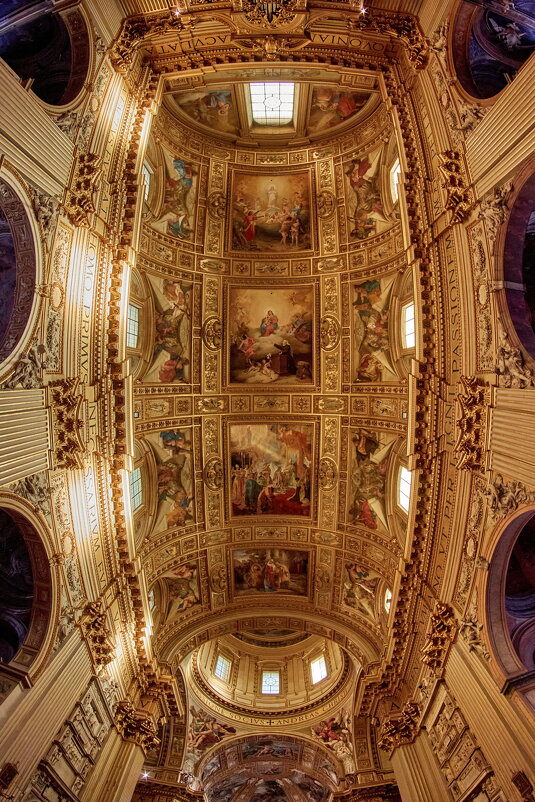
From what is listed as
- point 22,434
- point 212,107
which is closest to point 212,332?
point 212,107

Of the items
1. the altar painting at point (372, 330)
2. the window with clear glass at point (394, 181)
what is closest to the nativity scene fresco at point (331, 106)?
the window with clear glass at point (394, 181)

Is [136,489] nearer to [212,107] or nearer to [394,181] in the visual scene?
[212,107]

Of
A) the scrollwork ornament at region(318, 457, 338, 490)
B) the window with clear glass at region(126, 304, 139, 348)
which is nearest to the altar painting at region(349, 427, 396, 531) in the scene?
the scrollwork ornament at region(318, 457, 338, 490)


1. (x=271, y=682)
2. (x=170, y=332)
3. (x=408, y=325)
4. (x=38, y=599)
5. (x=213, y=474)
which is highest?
(x=170, y=332)

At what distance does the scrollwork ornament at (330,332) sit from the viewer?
17.2 metres

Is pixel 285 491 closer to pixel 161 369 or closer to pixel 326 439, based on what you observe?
pixel 326 439

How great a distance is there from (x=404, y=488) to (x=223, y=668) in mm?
14737

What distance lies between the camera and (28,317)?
9.45 m

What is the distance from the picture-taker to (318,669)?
2380 centimetres

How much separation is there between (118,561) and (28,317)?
7504 millimetres

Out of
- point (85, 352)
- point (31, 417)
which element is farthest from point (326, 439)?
point (31, 417)

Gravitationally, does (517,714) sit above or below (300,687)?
below

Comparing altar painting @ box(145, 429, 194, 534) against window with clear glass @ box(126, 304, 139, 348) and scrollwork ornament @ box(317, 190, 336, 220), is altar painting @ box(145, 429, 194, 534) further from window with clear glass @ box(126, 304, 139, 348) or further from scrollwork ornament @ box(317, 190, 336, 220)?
scrollwork ornament @ box(317, 190, 336, 220)

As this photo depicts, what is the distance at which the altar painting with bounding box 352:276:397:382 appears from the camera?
16359 millimetres
